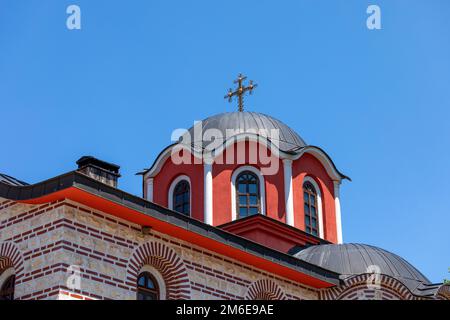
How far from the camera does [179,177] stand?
77.8 feet

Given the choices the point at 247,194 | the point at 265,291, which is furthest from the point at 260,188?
the point at 265,291

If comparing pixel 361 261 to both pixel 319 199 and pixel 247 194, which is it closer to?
pixel 247 194

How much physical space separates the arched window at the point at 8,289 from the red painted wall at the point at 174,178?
7742 millimetres

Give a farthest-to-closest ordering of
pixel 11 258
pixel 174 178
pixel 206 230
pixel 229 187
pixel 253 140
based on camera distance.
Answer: pixel 174 178, pixel 253 140, pixel 229 187, pixel 206 230, pixel 11 258

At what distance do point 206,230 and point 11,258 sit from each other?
3587mm

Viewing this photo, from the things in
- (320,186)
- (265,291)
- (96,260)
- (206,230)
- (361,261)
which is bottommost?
(96,260)

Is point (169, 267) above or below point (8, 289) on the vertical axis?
above

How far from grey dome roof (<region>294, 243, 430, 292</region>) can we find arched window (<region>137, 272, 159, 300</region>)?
4940mm

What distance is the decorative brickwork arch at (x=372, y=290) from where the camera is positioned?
18.8m

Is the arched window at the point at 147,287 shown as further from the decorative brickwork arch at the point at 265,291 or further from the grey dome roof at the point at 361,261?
the grey dome roof at the point at 361,261

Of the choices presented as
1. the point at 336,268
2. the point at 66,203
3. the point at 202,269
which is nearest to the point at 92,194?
the point at 66,203

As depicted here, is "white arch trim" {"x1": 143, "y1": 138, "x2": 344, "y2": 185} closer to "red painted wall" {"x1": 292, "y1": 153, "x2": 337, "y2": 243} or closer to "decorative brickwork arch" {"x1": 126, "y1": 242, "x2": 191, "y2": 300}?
"red painted wall" {"x1": 292, "y1": 153, "x2": 337, "y2": 243}

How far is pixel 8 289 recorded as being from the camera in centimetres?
1562
